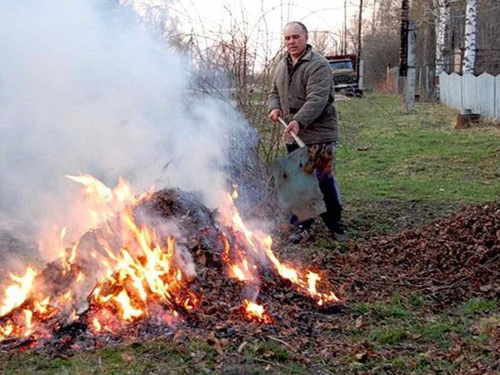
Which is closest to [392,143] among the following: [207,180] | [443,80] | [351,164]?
[351,164]

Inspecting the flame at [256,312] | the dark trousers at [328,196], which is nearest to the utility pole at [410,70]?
the dark trousers at [328,196]

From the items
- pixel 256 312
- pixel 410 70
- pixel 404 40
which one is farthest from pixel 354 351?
pixel 404 40

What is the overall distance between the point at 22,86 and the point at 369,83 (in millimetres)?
39094

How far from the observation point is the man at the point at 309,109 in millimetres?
6281

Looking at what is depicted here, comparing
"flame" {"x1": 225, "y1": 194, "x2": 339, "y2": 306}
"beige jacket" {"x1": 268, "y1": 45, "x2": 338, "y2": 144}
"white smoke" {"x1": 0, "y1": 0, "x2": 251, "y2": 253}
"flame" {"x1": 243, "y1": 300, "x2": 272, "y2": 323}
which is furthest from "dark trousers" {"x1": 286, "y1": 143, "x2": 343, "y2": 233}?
"flame" {"x1": 243, "y1": 300, "x2": 272, "y2": 323}

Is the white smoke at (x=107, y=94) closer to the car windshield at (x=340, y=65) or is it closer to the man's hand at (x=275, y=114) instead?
the man's hand at (x=275, y=114)

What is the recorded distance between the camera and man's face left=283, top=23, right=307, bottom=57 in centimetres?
630

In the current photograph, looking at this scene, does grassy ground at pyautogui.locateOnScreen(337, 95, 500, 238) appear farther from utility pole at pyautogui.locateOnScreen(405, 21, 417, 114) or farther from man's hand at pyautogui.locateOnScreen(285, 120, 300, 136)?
utility pole at pyautogui.locateOnScreen(405, 21, 417, 114)

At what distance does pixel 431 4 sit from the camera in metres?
32.1

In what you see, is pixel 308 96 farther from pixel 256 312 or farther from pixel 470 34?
pixel 470 34

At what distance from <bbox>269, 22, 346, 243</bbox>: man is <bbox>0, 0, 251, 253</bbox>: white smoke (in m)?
0.74

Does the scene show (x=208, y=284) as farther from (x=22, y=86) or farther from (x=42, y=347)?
(x=22, y=86)

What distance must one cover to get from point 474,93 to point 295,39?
51.0 feet

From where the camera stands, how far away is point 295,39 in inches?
248
